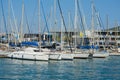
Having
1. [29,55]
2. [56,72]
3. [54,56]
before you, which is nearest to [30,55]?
[29,55]

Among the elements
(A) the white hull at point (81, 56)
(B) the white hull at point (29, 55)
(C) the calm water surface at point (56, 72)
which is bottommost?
(C) the calm water surface at point (56, 72)

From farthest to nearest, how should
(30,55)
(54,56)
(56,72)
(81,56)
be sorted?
(81,56) < (54,56) < (30,55) < (56,72)

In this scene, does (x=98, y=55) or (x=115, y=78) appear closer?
(x=115, y=78)

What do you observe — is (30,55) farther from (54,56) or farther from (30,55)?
(54,56)

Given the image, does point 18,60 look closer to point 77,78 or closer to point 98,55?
point 98,55

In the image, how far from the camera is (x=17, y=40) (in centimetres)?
7069

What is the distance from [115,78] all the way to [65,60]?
796 inches

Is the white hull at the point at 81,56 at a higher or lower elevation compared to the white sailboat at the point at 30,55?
lower

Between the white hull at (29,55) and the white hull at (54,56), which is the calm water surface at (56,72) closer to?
the white hull at (29,55)

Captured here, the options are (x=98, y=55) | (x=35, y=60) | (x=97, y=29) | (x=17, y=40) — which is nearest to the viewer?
(x=35, y=60)

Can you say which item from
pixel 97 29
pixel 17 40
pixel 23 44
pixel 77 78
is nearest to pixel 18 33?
pixel 17 40

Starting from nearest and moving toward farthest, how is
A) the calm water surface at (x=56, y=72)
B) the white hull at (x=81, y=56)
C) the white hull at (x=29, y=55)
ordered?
1. the calm water surface at (x=56, y=72)
2. the white hull at (x=29, y=55)
3. the white hull at (x=81, y=56)

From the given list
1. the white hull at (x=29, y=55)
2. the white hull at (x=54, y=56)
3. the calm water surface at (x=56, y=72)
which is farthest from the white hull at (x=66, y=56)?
the calm water surface at (x=56, y=72)

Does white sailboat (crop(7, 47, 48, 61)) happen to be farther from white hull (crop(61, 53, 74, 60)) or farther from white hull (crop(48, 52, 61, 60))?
white hull (crop(61, 53, 74, 60))
